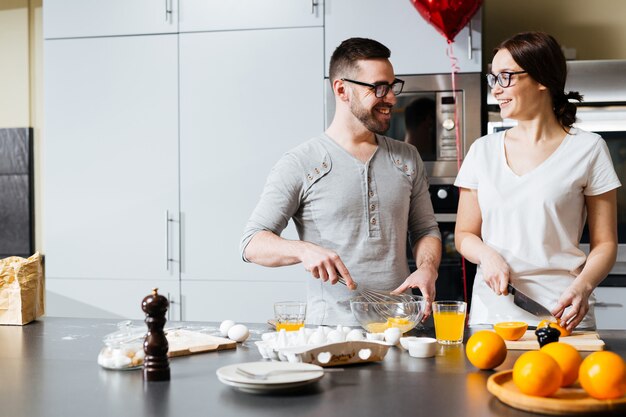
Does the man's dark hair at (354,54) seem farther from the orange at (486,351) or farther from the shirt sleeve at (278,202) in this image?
the orange at (486,351)

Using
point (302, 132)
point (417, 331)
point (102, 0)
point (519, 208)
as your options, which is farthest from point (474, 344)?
point (102, 0)

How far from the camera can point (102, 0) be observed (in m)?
3.51

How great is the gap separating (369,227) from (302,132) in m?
1.13

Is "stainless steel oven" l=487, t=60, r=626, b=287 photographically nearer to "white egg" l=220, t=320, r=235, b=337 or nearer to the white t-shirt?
the white t-shirt

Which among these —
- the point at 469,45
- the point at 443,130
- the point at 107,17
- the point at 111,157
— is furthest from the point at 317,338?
the point at 107,17

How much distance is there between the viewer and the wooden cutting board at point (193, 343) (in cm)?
165

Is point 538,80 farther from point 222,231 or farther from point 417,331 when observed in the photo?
point 222,231

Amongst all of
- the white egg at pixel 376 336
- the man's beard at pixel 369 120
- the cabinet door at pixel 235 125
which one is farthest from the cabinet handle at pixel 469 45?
the white egg at pixel 376 336

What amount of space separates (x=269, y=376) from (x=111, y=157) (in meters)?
2.40

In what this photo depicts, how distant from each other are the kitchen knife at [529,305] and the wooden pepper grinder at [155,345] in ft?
3.25

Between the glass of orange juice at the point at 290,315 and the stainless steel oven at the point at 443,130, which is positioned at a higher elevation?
the stainless steel oven at the point at 443,130

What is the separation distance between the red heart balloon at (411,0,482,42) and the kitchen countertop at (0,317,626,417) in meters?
1.68

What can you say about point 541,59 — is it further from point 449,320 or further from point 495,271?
point 449,320

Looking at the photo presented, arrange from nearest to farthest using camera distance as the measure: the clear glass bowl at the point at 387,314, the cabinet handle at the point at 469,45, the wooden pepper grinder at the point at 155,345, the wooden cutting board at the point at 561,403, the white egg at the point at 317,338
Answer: the wooden cutting board at the point at 561,403, the wooden pepper grinder at the point at 155,345, the white egg at the point at 317,338, the clear glass bowl at the point at 387,314, the cabinet handle at the point at 469,45
